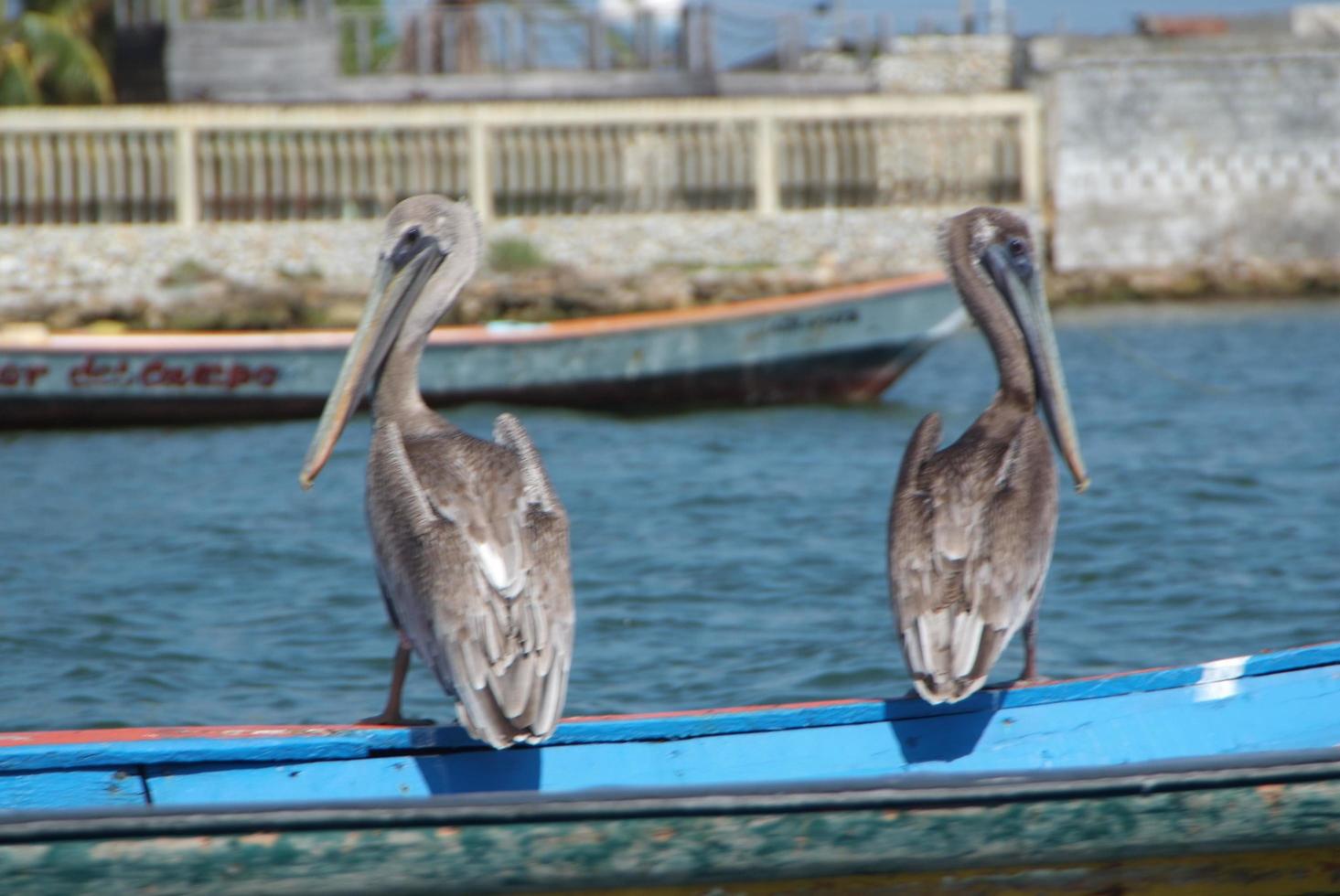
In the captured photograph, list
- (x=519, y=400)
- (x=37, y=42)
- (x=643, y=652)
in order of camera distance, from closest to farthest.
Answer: (x=643, y=652)
(x=519, y=400)
(x=37, y=42)

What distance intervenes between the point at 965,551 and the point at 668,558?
4543 mm

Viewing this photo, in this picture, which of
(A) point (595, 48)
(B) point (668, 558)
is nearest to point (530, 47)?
(A) point (595, 48)

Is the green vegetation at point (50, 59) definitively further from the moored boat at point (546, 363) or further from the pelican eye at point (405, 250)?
the pelican eye at point (405, 250)

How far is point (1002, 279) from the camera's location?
4.71 metres

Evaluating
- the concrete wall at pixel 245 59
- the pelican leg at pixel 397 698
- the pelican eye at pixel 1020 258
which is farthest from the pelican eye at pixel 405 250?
the concrete wall at pixel 245 59

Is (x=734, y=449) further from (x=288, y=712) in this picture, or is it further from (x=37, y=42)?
(x=37, y=42)

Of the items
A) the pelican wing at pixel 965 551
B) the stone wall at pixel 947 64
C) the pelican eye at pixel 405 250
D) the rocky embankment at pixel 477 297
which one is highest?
the stone wall at pixel 947 64

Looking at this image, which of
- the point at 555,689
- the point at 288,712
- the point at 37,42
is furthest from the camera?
the point at 37,42

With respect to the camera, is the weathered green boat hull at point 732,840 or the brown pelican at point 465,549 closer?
the weathered green boat hull at point 732,840

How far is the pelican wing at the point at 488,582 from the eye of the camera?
3.52m

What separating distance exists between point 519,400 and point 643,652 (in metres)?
6.40

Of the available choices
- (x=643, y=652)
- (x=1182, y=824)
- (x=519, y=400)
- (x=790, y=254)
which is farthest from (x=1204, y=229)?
(x=1182, y=824)

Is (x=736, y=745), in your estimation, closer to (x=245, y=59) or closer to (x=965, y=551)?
(x=965, y=551)

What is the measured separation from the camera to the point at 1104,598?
291 inches
